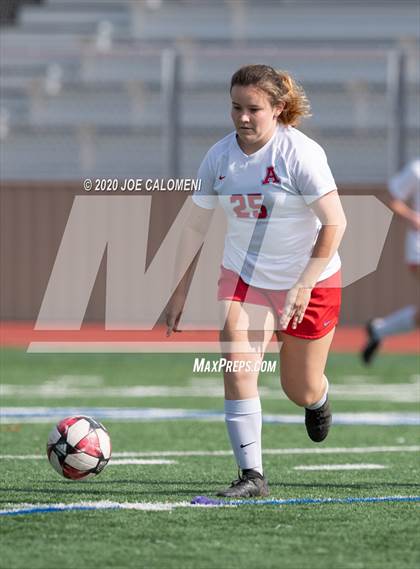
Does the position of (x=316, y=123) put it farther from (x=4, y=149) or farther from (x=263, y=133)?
(x=263, y=133)

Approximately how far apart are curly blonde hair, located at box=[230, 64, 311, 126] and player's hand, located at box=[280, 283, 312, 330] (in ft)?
2.47

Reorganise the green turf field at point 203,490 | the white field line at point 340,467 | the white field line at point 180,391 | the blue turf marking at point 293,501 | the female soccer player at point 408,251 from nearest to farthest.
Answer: the green turf field at point 203,490 → the blue turf marking at point 293,501 → the white field line at point 340,467 → the white field line at point 180,391 → the female soccer player at point 408,251

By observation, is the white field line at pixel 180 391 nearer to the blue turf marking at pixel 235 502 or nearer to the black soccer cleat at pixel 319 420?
the black soccer cleat at pixel 319 420

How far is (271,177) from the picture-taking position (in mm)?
5375

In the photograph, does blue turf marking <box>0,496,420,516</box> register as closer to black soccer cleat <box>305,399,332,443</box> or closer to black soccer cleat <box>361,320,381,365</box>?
black soccer cleat <box>305,399,332,443</box>

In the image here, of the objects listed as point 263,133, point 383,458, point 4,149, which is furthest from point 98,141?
point 263,133

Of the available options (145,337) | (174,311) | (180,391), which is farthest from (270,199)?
(145,337)

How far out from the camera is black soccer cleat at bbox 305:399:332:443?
19.8 feet

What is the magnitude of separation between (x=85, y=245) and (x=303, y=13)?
5.59 meters

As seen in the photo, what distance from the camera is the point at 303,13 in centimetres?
1970

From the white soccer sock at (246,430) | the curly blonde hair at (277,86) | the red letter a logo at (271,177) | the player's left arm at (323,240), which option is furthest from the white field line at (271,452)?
the curly blonde hair at (277,86)

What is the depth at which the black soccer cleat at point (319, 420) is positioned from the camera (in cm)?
603

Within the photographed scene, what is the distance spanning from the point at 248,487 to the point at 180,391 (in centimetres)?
553

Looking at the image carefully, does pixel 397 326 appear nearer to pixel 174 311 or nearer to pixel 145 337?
pixel 145 337
